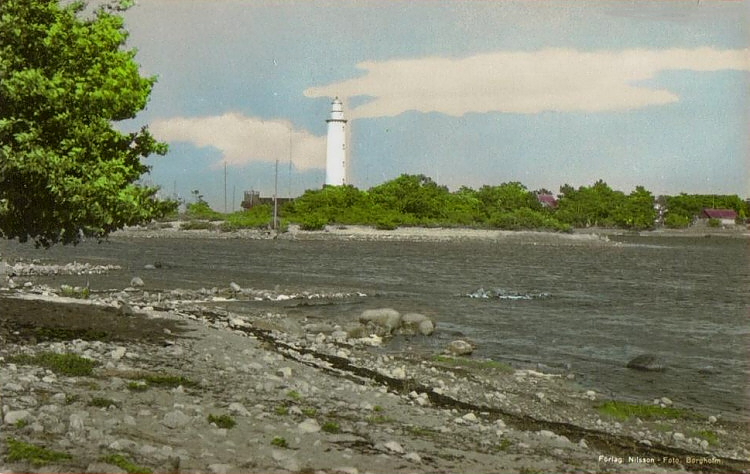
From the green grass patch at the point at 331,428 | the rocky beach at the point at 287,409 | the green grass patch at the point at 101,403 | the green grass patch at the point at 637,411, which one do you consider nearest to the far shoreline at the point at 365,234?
the rocky beach at the point at 287,409

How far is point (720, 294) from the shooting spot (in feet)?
175

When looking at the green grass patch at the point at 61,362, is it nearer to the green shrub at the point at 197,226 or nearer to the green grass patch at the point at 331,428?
the green grass patch at the point at 331,428

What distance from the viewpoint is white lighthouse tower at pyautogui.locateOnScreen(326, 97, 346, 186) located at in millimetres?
155875

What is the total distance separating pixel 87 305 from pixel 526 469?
61.5 feet

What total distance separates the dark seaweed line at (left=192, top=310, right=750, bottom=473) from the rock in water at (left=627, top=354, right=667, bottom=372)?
29.3 ft

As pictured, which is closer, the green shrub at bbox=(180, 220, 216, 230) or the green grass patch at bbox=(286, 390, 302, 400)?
the green grass patch at bbox=(286, 390, 302, 400)

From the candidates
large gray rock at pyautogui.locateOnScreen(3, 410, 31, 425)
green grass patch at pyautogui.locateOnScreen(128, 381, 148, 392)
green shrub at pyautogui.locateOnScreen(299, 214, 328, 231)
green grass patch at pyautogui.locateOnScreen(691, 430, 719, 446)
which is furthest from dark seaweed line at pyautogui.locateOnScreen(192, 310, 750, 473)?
green shrub at pyautogui.locateOnScreen(299, 214, 328, 231)

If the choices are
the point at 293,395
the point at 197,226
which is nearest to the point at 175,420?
the point at 293,395

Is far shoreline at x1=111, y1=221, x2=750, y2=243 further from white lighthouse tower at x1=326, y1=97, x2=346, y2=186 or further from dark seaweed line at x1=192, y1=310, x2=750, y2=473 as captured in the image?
dark seaweed line at x1=192, y1=310, x2=750, y2=473

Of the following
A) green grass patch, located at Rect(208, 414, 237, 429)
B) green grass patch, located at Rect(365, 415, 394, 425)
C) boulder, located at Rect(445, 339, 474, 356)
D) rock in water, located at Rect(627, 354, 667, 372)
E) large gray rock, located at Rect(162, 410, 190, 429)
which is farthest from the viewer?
boulder, located at Rect(445, 339, 474, 356)

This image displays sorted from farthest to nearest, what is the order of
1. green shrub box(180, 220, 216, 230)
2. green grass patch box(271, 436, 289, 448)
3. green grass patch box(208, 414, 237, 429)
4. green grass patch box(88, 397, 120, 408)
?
green shrub box(180, 220, 216, 230), green grass patch box(88, 397, 120, 408), green grass patch box(208, 414, 237, 429), green grass patch box(271, 436, 289, 448)

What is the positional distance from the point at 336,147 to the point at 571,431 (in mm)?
145708

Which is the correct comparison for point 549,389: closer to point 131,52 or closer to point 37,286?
point 131,52

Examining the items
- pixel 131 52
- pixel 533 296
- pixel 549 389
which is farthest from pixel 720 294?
pixel 131 52
